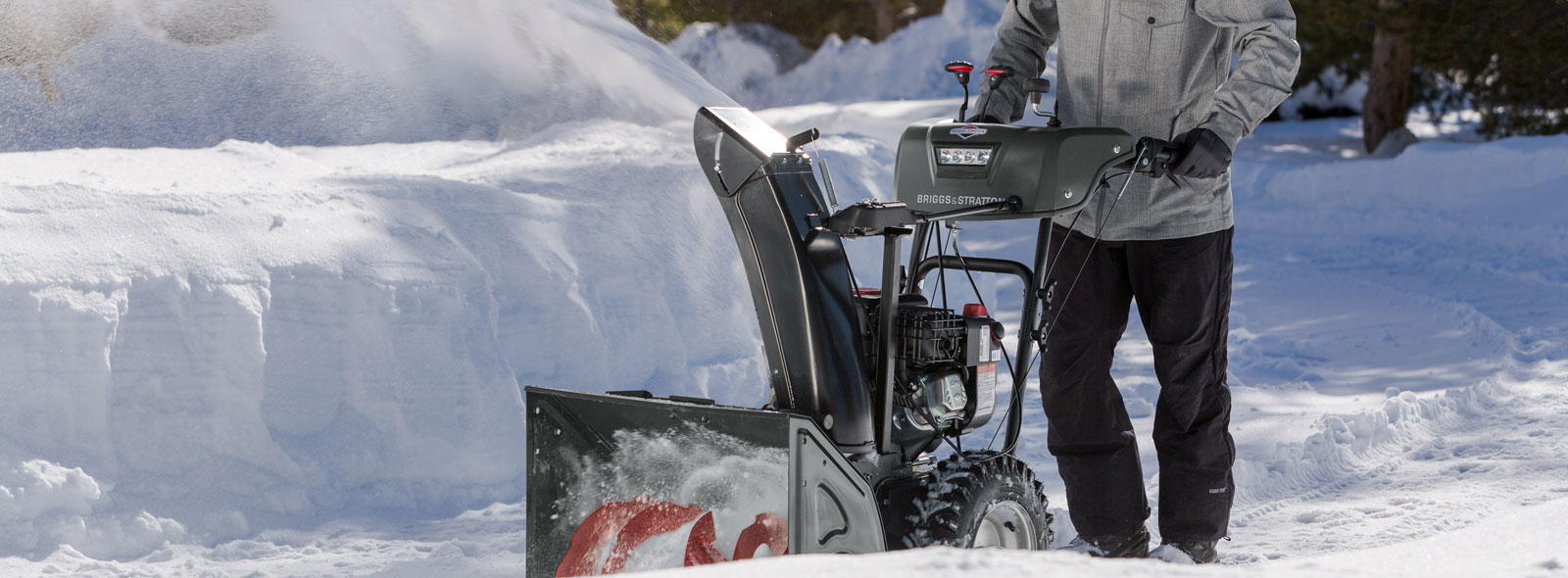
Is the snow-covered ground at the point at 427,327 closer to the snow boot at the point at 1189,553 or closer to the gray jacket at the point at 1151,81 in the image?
the snow boot at the point at 1189,553

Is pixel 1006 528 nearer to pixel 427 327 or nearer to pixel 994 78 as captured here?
pixel 994 78

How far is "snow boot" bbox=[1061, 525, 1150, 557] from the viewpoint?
2926 millimetres

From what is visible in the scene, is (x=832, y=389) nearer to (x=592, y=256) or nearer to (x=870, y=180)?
(x=592, y=256)

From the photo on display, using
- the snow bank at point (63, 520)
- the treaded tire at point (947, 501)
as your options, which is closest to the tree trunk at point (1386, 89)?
the treaded tire at point (947, 501)

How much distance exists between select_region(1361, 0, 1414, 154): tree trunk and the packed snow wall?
1255cm

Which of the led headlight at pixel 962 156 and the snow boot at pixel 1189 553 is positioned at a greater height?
the led headlight at pixel 962 156

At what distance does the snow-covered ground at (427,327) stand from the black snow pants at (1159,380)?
1.39 ft

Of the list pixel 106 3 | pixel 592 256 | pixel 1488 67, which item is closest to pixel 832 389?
pixel 592 256

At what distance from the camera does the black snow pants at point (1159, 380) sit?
278cm

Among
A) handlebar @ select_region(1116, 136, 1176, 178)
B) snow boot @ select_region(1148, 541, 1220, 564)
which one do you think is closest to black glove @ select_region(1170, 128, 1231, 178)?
handlebar @ select_region(1116, 136, 1176, 178)

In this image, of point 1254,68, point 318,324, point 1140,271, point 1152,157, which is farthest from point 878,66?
point 1152,157

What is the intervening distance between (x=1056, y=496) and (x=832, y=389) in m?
1.69

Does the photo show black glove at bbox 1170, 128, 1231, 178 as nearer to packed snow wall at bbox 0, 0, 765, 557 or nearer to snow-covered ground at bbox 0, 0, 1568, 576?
snow-covered ground at bbox 0, 0, 1568, 576

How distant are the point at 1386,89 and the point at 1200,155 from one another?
15.6 meters
